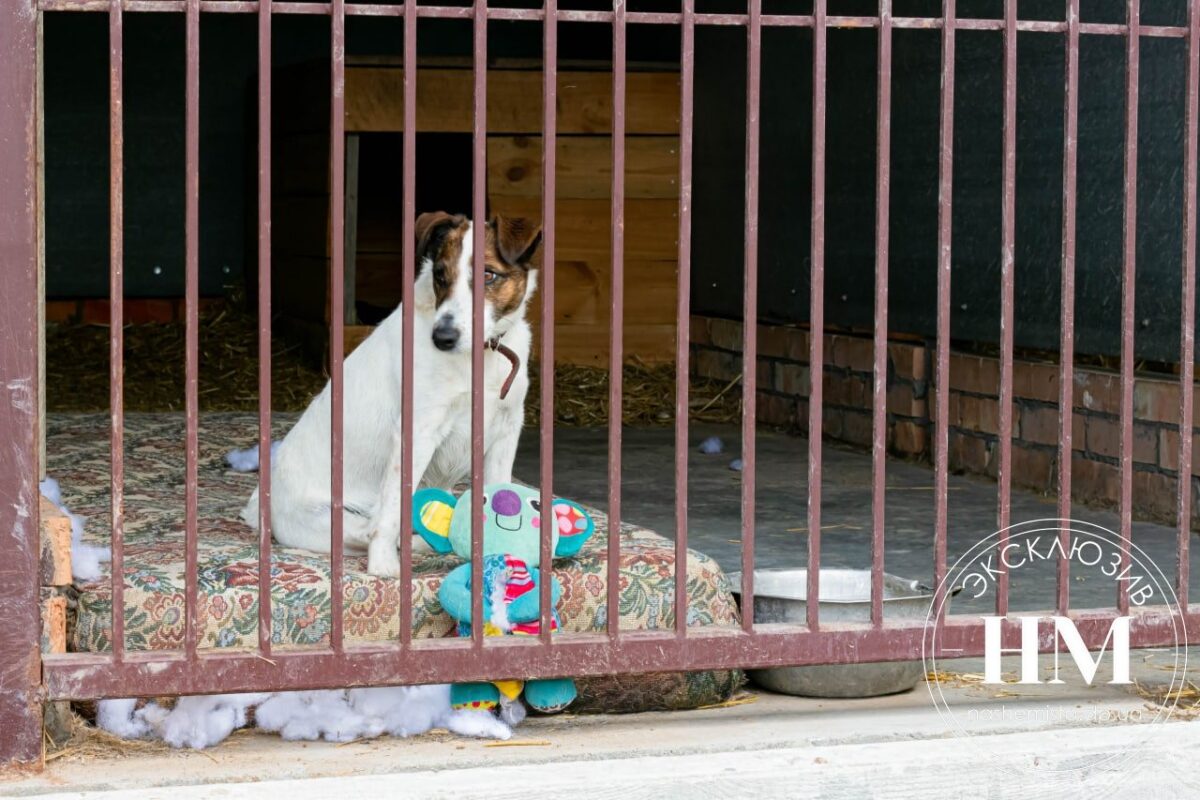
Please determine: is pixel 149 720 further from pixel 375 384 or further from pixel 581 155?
pixel 581 155

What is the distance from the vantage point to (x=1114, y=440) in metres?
6.77

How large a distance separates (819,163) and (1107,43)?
3.64m

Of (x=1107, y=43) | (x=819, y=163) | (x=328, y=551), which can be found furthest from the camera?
(x=1107, y=43)

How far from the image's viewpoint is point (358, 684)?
3.51 m

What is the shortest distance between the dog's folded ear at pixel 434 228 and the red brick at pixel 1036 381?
11.3ft

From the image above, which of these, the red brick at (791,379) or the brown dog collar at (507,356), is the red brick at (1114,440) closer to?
the red brick at (791,379)

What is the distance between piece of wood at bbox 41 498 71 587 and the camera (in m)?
3.57

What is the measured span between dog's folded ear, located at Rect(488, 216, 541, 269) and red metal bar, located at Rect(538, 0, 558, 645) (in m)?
0.98

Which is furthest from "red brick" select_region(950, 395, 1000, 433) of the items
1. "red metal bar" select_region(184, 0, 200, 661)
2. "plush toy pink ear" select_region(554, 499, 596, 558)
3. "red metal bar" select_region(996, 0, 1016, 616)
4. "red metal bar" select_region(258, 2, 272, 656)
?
"red metal bar" select_region(184, 0, 200, 661)

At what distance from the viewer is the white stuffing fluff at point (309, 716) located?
3.67m

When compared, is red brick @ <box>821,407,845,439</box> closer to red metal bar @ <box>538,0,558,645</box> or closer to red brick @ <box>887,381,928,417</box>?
red brick @ <box>887,381,928,417</box>

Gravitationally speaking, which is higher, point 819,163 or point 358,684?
point 819,163

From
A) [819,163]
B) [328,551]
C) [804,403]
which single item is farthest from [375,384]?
[804,403]

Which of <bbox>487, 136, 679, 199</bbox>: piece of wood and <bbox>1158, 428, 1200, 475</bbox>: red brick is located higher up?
<bbox>487, 136, 679, 199</bbox>: piece of wood
